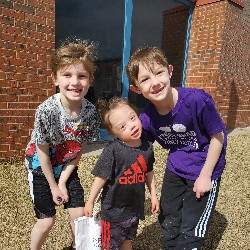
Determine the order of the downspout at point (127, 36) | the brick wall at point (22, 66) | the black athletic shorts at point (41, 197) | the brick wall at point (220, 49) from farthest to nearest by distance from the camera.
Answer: the brick wall at point (220, 49) → the downspout at point (127, 36) → the brick wall at point (22, 66) → the black athletic shorts at point (41, 197)

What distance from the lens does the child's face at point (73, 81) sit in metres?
1.90

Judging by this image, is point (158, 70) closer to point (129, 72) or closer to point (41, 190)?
point (129, 72)

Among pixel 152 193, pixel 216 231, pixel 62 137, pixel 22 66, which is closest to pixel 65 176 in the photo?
pixel 62 137

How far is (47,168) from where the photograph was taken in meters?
1.95

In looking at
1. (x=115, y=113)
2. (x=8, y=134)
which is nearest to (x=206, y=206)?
(x=115, y=113)

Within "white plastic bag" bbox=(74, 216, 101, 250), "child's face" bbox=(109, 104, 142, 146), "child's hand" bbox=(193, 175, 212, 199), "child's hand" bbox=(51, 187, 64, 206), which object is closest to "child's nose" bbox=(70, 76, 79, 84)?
"child's face" bbox=(109, 104, 142, 146)

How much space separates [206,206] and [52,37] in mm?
3605

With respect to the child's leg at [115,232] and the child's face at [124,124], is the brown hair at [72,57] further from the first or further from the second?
the child's leg at [115,232]

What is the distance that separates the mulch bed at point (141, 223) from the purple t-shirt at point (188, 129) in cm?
97

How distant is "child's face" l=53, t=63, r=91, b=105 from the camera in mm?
1896

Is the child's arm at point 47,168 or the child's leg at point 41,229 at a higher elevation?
the child's arm at point 47,168

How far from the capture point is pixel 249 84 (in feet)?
29.6

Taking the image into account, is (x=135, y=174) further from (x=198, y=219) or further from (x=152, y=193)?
(x=198, y=219)

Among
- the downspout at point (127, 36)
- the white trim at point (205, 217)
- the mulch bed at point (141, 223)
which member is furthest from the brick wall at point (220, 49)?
the white trim at point (205, 217)
